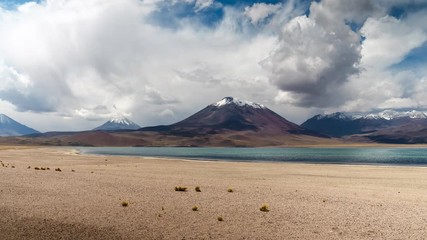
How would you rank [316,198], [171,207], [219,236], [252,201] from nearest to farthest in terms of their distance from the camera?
[219,236], [171,207], [252,201], [316,198]

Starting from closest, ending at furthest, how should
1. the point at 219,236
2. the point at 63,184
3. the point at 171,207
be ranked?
the point at 219,236
the point at 171,207
the point at 63,184

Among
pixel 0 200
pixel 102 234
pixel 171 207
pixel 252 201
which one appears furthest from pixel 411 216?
pixel 0 200

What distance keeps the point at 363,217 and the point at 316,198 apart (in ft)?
18.5

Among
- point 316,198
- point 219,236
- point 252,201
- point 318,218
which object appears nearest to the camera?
point 219,236

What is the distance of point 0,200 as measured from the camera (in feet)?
66.4

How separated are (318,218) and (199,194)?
913cm

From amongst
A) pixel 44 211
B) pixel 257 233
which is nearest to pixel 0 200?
pixel 44 211

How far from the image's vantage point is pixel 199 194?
24.3 m

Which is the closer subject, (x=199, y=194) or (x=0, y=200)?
(x=0, y=200)

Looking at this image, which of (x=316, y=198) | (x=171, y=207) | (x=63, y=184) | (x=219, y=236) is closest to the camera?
(x=219, y=236)

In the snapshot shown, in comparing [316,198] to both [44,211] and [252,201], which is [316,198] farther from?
[44,211]

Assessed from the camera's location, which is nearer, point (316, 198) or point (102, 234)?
point (102, 234)

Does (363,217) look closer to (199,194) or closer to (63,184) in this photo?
(199,194)

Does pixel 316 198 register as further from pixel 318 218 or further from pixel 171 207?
pixel 171 207
